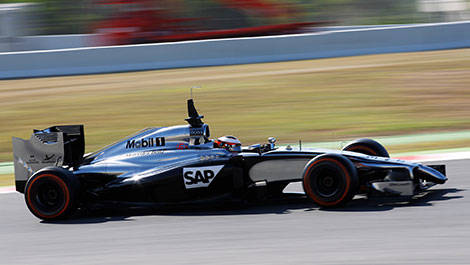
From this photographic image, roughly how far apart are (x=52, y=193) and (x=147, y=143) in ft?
3.65

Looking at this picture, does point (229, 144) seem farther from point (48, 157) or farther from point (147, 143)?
point (48, 157)

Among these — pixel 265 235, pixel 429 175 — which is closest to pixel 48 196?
pixel 265 235

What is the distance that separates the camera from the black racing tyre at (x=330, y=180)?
5938 mm

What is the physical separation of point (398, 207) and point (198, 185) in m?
1.96

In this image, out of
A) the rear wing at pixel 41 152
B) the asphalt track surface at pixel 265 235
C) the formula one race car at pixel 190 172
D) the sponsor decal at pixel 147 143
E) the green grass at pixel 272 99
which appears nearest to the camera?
the asphalt track surface at pixel 265 235

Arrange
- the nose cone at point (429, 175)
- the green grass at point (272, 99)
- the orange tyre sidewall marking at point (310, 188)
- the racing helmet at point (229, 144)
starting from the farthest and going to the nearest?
the green grass at point (272, 99) < the racing helmet at point (229, 144) < the nose cone at point (429, 175) < the orange tyre sidewall marking at point (310, 188)

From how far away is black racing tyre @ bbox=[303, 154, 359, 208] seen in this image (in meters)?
5.94

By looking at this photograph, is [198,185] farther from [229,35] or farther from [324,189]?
[229,35]

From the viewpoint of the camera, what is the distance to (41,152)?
7.10 m

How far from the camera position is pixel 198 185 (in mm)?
6492

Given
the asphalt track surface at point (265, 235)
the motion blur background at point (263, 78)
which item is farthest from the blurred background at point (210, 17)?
the asphalt track surface at point (265, 235)

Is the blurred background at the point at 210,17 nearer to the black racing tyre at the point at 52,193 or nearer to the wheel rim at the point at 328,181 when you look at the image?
the black racing tyre at the point at 52,193

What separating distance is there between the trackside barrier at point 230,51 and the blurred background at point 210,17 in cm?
359

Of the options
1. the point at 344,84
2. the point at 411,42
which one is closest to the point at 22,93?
the point at 344,84
